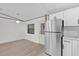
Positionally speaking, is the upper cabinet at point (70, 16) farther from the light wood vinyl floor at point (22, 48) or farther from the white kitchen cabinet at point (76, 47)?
the light wood vinyl floor at point (22, 48)

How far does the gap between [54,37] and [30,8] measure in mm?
554

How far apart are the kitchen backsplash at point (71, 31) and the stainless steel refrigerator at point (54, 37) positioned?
0.07 metres

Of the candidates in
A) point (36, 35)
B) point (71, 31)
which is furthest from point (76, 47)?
point (36, 35)

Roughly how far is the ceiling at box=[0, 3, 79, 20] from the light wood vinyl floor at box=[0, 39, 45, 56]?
0.37m

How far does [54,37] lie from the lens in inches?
49.8

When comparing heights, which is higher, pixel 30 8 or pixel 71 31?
pixel 30 8

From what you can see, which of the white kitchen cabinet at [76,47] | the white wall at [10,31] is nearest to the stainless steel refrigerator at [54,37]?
the white kitchen cabinet at [76,47]

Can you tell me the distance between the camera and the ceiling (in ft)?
3.90

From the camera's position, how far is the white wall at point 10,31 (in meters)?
1.18

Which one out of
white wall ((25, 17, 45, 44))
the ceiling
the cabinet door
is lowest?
the cabinet door

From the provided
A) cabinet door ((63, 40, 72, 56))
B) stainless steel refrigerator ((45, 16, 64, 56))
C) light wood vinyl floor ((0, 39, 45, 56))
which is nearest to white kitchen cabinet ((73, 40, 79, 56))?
cabinet door ((63, 40, 72, 56))

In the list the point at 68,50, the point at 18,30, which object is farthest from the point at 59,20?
the point at 18,30

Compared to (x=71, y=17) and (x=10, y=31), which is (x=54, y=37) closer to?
(x=71, y=17)

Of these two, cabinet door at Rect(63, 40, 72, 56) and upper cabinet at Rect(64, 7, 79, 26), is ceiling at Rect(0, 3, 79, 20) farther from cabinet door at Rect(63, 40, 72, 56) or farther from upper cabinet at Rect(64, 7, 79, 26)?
cabinet door at Rect(63, 40, 72, 56)
